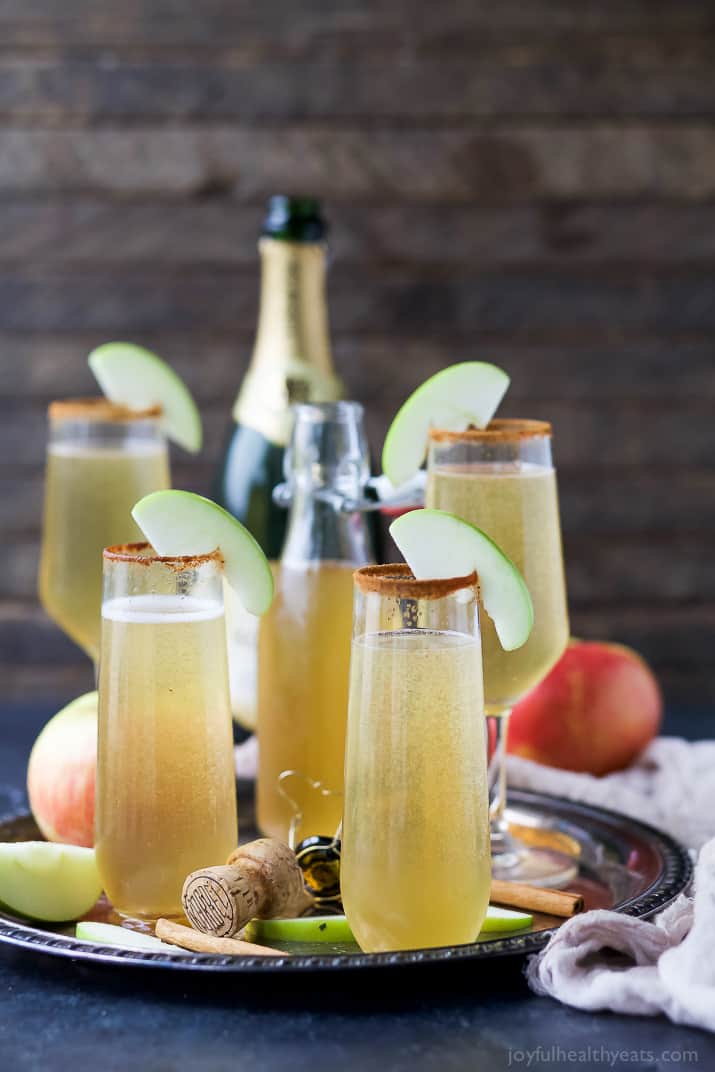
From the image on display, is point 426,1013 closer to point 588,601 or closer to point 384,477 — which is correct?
point 384,477

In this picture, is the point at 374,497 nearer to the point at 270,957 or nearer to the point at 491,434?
the point at 491,434

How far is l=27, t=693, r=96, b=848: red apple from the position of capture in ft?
3.88

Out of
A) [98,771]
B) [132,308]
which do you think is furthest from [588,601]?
[98,771]

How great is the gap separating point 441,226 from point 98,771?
2.08 m

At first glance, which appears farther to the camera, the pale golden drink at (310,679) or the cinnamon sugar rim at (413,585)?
the pale golden drink at (310,679)

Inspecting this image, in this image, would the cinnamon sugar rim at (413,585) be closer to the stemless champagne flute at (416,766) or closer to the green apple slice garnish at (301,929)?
the stemless champagne flute at (416,766)

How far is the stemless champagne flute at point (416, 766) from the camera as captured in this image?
873mm

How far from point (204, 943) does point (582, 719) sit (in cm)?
69

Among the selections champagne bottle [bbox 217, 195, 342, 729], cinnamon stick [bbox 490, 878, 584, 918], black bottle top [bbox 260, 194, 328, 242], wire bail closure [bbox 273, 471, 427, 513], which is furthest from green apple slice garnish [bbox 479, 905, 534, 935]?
black bottle top [bbox 260, 194, 328, 242]

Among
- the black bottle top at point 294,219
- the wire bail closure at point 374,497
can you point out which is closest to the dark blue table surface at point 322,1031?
the wire bail closure at point 374,497

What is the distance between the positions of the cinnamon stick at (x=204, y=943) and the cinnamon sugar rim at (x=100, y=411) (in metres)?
0.57

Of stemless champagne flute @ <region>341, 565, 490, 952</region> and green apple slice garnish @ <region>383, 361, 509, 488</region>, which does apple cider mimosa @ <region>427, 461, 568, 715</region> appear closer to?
green apple slice garnish @ <region>383, 361, 509, 488</region>

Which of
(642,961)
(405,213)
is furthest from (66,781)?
(405,213)

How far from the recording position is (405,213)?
2881mm
